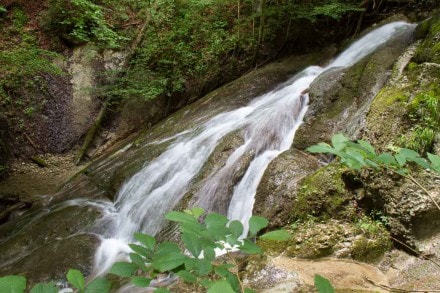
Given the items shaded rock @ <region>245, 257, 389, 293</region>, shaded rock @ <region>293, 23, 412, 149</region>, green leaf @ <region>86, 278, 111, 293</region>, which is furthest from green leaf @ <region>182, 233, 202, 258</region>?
shaded rock @ <region>293, 23, 412, 149</region>

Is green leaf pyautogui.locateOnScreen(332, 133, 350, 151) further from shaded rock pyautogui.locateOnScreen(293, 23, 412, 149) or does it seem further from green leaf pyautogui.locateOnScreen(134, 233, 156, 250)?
shaded rock pyautogui.locateOnScreen(293, 23, 412, 149)

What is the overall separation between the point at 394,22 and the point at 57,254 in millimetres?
9483

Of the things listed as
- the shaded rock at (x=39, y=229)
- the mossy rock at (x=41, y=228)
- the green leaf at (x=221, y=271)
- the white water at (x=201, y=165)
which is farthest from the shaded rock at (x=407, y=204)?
the mossy rock at (x=41, y=228)

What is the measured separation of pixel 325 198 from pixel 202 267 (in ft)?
12.2

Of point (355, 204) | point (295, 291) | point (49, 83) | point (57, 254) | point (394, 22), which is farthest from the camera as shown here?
point (49, 83)

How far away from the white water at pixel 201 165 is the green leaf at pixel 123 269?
429 cm

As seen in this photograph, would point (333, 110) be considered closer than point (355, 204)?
No

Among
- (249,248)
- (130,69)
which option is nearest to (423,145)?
(249,248)

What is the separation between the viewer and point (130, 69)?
35.6 feet

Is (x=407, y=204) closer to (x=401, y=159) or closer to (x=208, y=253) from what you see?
(x=401, y=159)

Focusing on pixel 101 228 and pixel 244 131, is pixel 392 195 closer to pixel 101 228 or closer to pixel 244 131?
pixel 244 131

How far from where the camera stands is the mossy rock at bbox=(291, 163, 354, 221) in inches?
174

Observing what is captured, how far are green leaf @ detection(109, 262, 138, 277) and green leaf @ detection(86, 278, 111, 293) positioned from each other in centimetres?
8

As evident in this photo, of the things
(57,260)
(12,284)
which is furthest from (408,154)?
(57,260)
